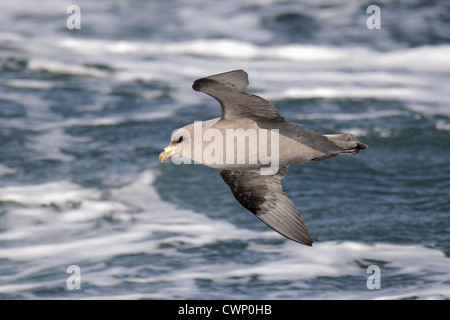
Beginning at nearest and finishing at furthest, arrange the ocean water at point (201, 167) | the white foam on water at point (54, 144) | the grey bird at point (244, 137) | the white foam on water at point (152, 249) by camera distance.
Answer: the grey bird at point (244, 137), the white foam on water at point (152, 249), the ocean water at point (201, 167), the white foam on water at point (54, 144)

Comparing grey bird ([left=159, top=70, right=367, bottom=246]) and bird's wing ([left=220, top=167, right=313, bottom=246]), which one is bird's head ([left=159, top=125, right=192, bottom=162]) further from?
bird's wing ([left=220, top=167, right=313, bottom=246])

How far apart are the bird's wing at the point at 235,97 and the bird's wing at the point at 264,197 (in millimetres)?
1285

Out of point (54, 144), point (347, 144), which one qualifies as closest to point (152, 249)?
point (54, 144)

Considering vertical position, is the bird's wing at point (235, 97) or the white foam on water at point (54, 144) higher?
the white foam on water at point (54, 144)

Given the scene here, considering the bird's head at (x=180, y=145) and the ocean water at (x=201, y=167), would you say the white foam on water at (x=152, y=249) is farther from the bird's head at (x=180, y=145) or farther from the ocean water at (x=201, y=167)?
the bird's head at (x=180, y=145)

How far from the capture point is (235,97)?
983 cm

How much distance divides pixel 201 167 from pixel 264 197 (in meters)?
11.7

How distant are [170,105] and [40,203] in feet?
20.3

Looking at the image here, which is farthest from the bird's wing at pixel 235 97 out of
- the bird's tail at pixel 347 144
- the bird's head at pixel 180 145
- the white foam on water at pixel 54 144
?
the white foam on water at pixel 54 144

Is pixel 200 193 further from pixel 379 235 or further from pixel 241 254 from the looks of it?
pixel 379 235

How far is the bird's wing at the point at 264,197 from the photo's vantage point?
1091 centimetres

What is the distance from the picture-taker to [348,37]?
1171 inches
